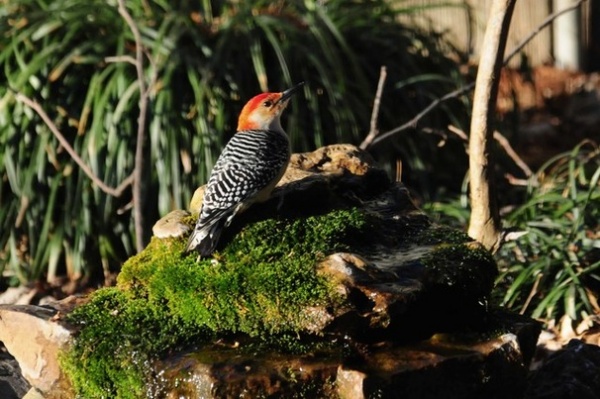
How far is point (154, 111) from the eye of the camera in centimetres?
682

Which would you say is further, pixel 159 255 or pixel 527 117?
pixel 527 117

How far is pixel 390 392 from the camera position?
3.49 metres

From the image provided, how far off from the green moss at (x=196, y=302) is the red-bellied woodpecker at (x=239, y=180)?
9 centimetres

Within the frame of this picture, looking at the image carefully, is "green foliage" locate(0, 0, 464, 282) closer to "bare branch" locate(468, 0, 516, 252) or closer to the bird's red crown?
the bird's red crown

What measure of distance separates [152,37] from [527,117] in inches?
221

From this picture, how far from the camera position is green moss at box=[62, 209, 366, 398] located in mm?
3691

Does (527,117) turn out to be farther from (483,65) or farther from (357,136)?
(483,65)

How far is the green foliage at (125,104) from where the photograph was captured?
22.4 feet

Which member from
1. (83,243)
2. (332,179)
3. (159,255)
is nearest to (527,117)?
(83,243)

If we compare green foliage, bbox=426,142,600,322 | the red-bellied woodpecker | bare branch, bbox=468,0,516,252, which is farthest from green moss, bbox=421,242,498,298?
green foliage, bbox=426,142,600,322

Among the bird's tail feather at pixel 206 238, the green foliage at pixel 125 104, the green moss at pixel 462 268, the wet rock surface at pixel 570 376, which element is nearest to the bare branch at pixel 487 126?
the wet rock surface at pixel 570 376

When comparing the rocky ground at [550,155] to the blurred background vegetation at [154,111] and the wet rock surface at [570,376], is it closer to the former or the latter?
the wet rock surface at [570,376]

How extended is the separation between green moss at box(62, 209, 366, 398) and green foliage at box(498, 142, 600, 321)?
1.85 m

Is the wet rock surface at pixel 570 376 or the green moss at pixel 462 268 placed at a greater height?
the green moss at pixel 462 268
